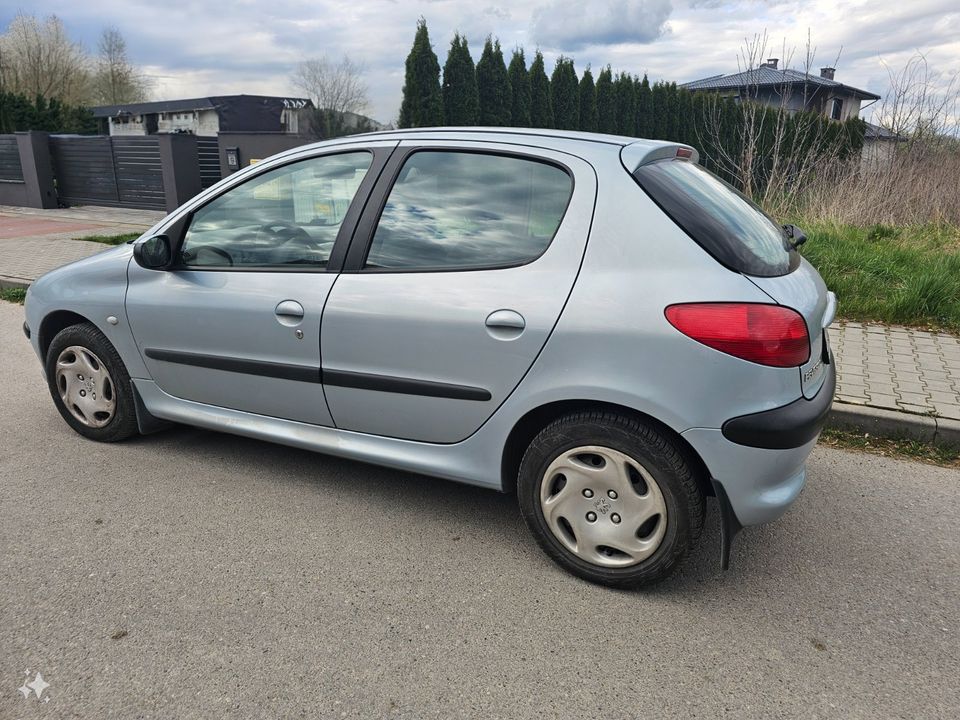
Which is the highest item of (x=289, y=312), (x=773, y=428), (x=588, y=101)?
(x=588, y=101)

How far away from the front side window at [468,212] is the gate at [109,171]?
15.9 metres

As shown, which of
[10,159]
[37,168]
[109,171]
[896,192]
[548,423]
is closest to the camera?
[548,423]

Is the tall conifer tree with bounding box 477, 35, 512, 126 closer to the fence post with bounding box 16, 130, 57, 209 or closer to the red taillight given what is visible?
the fence post with bounding box 16, 130, 57, 209

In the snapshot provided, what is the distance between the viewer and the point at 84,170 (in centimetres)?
1841

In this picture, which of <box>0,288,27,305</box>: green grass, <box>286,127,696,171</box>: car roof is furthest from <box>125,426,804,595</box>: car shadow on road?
<box>0,288,27,305</box>: green grass

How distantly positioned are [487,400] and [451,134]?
117 centimetres

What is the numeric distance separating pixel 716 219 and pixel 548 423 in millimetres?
977

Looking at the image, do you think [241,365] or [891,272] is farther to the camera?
[891,272]

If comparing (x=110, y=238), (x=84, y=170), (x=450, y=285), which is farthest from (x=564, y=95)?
(x=450, y=285)

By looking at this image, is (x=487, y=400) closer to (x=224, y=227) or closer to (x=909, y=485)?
(x=224, y=227)

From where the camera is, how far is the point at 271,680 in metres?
2.24

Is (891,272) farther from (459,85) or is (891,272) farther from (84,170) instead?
(84,170)

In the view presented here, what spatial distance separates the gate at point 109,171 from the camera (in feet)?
56.4

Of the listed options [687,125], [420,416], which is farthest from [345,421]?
[687,125]
